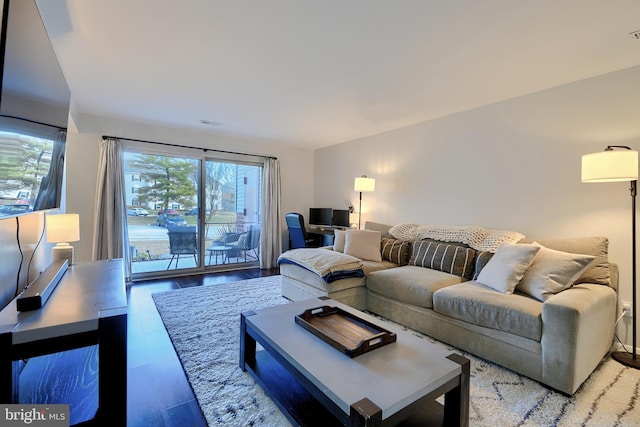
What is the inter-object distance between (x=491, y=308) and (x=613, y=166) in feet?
4.41

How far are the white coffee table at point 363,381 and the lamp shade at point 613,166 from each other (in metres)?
1.82

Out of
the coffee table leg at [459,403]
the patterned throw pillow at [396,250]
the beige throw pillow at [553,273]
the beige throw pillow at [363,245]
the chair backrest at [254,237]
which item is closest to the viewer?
the coffee table leg at [459,403]

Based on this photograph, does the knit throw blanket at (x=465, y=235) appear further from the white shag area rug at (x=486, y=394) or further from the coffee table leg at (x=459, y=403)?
the coffee table leg at (x=459, y=403)

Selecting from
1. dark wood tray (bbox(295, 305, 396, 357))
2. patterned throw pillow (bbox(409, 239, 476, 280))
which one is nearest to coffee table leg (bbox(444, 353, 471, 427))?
dark wood tray (bbox(295, 305, 396, 357))

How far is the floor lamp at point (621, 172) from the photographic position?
2021mm

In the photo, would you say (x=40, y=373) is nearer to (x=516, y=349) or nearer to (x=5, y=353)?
(x=5, y=353)

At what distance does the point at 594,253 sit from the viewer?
2297mm

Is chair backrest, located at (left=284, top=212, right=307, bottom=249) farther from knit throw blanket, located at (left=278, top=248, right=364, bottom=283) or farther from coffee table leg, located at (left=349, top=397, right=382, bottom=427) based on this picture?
coffee table leg, located at (left=349, top=397, right=382, bottom=427)

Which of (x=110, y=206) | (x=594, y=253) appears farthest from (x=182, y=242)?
(x=594, y=253)

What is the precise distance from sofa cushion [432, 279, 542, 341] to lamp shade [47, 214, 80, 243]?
3.17 m

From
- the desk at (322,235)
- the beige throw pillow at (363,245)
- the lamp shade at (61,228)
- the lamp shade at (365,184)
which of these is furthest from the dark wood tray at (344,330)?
the desk at (322,235)

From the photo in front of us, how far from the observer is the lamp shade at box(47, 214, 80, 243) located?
2.36 m

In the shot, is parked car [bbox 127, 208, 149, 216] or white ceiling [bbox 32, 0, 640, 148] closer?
white ceiling [bbox 32, 0, 640, 148]

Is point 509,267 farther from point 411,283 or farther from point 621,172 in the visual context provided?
point 621,172
